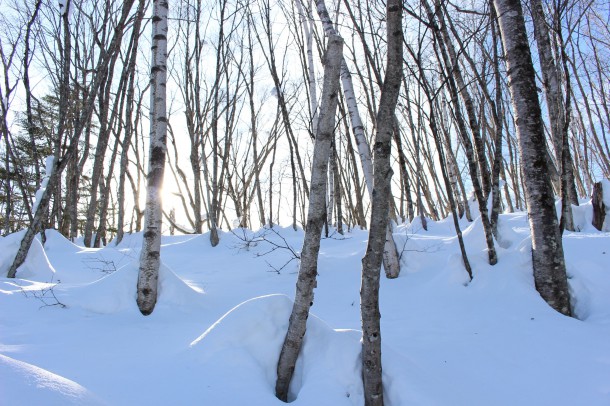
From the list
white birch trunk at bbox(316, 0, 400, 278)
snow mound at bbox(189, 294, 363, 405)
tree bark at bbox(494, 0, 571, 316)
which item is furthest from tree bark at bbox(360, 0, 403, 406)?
white birch trunk at bbox(316, 0, 400, 278)

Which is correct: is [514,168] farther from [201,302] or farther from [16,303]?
[16,303]

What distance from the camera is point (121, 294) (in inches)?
137

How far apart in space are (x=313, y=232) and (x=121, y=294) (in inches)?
92.2

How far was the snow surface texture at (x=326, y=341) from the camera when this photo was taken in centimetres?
196

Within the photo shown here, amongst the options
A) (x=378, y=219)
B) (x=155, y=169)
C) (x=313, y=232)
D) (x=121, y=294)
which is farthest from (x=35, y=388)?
(x=155, y=169)

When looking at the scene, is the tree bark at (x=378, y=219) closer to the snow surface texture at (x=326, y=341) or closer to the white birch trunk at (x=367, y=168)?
the snow surface texture at (x=326, y=341)

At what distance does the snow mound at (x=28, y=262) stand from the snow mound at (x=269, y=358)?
4085 mm

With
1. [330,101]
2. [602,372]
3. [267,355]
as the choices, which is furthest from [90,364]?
[602,372]

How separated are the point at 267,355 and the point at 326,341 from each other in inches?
15.7

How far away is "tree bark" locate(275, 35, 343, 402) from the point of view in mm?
2211

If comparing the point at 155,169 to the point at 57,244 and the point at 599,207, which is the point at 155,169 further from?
the point at 599,207

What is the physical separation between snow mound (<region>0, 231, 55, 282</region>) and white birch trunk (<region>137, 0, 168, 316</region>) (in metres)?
2.51

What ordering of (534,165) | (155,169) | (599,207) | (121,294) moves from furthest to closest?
1. (599,207)
2. (155,169)
3. (121,294)
4. (534,165)

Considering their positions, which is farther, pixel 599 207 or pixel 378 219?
pixel 599 207
